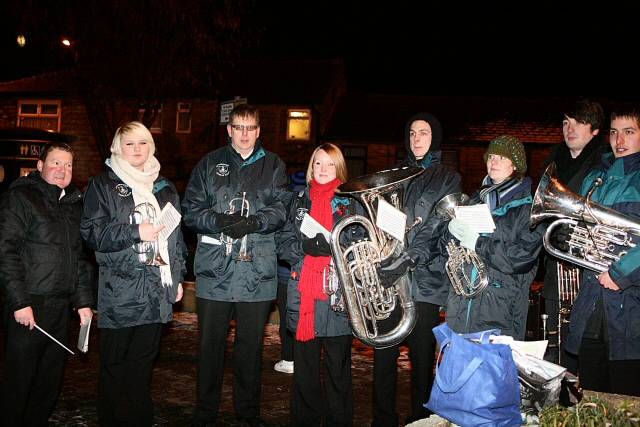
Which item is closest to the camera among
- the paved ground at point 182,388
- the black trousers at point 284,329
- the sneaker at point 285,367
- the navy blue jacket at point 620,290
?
the navy blue jacket at point 620,290

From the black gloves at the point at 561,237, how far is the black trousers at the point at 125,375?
320 centimetres

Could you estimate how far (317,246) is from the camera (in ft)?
16.5

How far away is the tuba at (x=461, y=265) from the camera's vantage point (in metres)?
4.89

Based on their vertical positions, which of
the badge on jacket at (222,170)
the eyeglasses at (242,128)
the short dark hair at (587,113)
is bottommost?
the badge on jacket at (222,170)

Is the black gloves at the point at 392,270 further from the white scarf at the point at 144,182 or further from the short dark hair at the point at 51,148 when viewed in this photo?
the short dark hair at the point at 51,148

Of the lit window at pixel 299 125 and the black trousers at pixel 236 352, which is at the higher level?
the lit window at pixel 299 125

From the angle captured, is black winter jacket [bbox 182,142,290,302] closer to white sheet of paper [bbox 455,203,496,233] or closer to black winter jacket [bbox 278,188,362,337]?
black winter jacket [bbox 278,188,362,337]

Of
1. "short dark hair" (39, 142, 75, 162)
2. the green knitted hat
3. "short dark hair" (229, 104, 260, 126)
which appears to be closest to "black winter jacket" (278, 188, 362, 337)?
"short dark hair" (229, 104, 260, 126)

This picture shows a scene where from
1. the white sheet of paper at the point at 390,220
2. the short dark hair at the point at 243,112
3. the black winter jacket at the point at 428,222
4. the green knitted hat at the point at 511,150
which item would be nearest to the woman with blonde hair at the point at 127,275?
the short dark hair at the point at 243,112

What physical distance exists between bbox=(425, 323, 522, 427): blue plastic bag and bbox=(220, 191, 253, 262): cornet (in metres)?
2.06

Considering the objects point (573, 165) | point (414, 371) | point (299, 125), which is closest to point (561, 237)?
point (573, 165)

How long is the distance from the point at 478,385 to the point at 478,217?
1.46m

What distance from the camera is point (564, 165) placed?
5613 millimetres

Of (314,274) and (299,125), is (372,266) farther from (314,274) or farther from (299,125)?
(299,125)
